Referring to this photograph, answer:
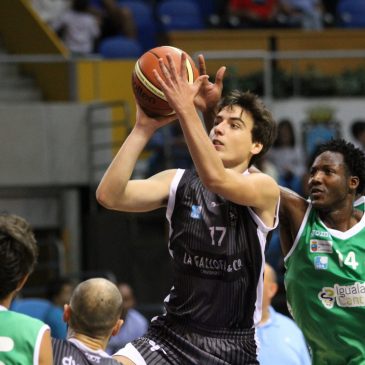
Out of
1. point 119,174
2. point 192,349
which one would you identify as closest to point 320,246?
point 192,349

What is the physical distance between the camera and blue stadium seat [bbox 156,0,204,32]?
50.1 feet

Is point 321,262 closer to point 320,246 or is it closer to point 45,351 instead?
point 320,246

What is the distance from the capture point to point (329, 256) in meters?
6.18

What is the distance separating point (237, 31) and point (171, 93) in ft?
30.6

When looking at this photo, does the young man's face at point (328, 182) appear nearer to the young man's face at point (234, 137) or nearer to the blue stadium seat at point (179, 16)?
the young man's face at point (234, 137)

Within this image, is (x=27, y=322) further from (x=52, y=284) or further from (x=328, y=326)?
(x=52, y=284)

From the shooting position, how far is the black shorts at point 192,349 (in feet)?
18.4

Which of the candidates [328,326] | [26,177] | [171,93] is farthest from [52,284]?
[171,93]

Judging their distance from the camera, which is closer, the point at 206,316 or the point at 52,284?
the point at 206,316

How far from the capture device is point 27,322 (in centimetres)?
474

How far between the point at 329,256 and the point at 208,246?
0.85 m

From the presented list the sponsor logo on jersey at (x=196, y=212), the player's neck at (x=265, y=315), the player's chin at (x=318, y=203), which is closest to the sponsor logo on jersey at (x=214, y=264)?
A: the sponsor logo on jersey at (x=196, y=212)

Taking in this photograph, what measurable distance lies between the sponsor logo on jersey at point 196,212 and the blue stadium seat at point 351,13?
10.3 m

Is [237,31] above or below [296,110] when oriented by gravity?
above
